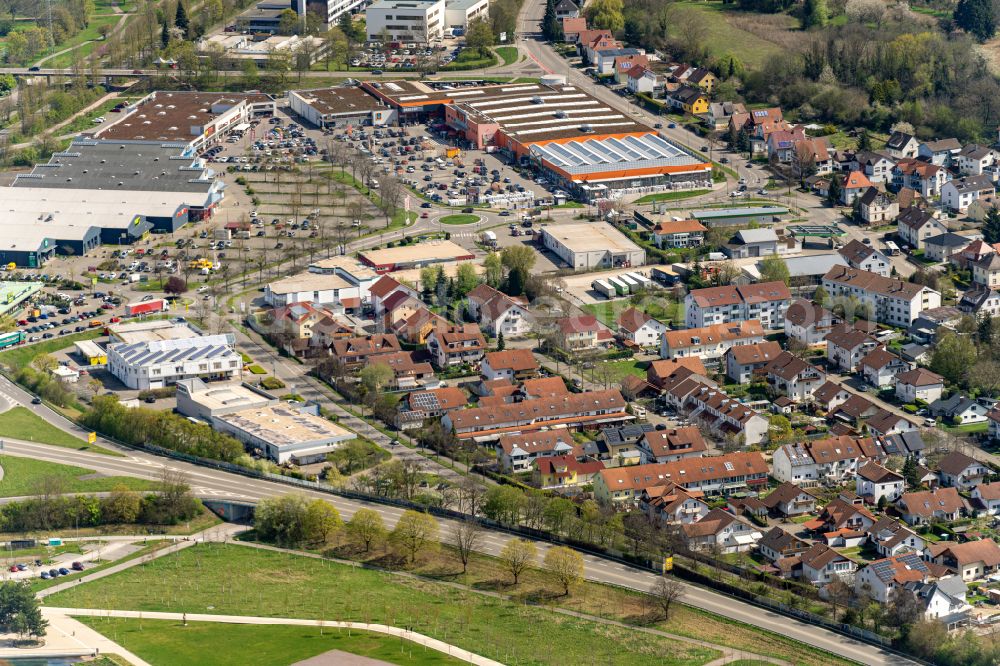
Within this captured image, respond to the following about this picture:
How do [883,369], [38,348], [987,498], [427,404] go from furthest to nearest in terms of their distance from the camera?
[38,348] < [883,369] < [427,404] < [987,498]

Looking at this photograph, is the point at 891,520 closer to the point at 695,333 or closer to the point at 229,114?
the point at 695,333

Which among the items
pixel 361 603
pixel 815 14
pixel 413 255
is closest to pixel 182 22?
pixel 815 14

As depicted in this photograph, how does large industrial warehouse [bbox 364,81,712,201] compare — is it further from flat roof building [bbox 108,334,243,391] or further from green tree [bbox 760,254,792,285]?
flat roof building [bbox 108,334,243,391]

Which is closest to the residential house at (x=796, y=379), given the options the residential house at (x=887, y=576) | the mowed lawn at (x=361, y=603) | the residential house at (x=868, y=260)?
the residential house at (x=868, y=260)

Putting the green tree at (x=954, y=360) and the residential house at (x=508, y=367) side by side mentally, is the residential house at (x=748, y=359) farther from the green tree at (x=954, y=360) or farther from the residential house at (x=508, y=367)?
the residential house at (x=508, y=367)

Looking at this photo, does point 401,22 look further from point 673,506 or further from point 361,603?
point 361,603
